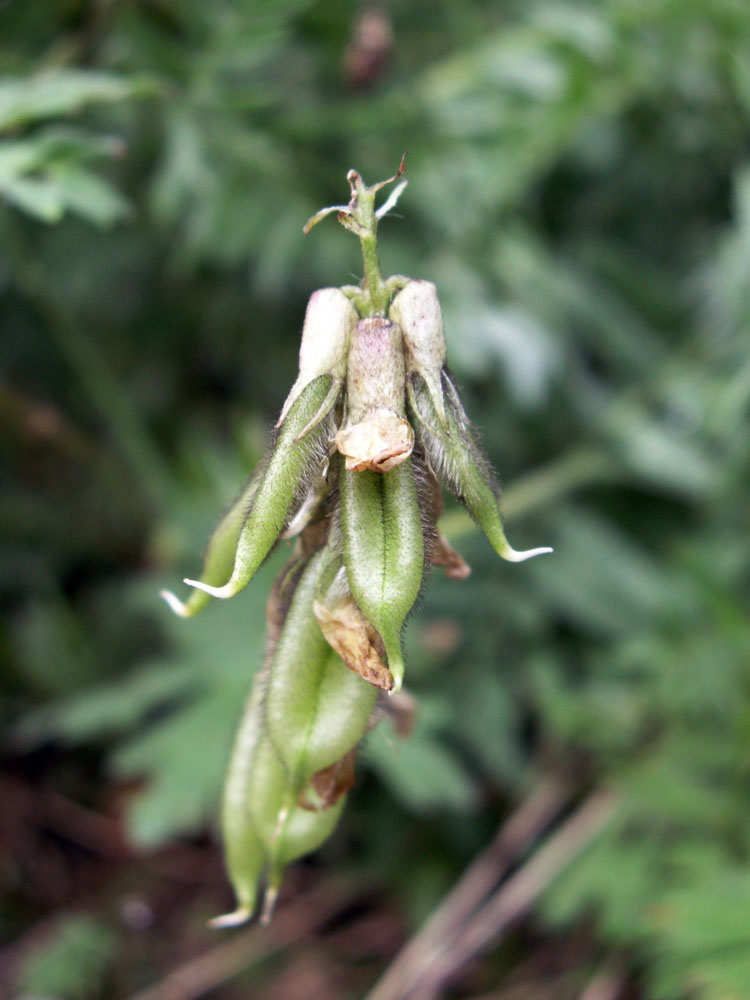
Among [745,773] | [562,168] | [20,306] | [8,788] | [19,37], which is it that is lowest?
[8,788]

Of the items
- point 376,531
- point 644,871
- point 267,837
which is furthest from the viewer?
point 644,871

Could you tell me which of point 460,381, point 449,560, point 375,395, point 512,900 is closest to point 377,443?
point 375,395

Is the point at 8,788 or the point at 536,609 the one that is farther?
the point at 8,788

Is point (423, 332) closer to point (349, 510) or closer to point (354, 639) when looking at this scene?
point (349, 510)

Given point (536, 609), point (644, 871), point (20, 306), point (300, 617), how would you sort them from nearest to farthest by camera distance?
Answer: point (300, 617), point (644, 871), point (536, 609), point (20, 306)

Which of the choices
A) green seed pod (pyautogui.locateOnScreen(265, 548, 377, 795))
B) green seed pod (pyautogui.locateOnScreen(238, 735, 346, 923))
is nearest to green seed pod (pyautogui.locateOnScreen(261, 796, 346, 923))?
green seed pod (pyautogui.locateOnScreen(238, 735, 346, 923))

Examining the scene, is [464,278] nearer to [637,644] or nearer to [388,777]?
[637,644]

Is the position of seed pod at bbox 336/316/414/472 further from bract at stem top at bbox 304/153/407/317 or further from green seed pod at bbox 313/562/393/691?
green seed pod at bbox 313/562/393/691

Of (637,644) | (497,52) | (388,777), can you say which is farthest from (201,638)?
(497,52)
